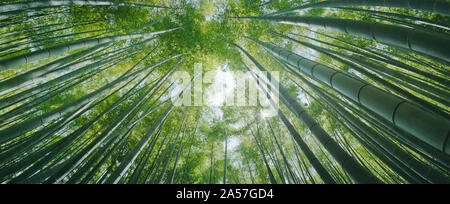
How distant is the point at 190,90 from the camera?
20.1ft

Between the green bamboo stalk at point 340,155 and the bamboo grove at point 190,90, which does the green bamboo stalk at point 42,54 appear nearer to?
the bamboo grove at point 190,90

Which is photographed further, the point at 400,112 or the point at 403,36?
the point at 403,36

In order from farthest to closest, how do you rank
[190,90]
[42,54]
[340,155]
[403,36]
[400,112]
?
[190,90], [42,54], [340,155], [403,36], [400,112]

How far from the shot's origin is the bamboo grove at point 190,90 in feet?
7.27

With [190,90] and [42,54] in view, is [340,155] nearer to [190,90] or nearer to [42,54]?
[42,54]

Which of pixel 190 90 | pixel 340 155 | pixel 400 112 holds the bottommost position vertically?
pixel 190 90

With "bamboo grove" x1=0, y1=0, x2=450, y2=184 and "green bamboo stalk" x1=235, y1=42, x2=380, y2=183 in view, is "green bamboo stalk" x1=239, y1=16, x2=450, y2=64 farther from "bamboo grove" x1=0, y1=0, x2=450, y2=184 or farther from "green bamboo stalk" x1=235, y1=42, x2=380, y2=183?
"green bamboo stalk" x1=235, y1=42, x2=380, y2=183

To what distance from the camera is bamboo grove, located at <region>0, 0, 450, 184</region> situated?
2.22 metres

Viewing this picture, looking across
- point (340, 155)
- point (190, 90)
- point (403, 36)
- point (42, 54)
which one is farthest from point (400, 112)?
point (190, 90)

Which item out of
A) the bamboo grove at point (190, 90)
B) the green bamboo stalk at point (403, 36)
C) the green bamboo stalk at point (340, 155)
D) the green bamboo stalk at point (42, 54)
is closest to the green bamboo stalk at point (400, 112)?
the bamboo grove at point (190, 90)

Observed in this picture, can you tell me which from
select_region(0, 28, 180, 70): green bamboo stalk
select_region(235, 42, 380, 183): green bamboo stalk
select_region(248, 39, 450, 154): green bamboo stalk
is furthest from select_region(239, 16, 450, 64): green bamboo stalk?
select_region(0, 28, 180, 70): green bamboo stalk

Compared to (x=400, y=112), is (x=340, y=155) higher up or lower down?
lower down
